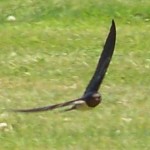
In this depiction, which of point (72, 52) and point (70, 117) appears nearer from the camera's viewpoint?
point (70, 117)

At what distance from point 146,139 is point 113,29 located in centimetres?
215

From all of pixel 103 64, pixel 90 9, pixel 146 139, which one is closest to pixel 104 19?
pixel 90 9

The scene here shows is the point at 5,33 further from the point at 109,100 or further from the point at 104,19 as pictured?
the point at 109,100

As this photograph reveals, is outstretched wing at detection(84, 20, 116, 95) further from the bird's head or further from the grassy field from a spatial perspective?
the grassy field

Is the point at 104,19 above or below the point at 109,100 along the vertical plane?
below

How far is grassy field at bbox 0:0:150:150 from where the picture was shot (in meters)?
6.92

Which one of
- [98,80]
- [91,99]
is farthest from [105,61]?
[91,99]

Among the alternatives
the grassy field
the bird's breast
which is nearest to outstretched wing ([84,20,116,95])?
the bird's breast

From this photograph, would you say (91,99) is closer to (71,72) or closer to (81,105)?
(81,105)

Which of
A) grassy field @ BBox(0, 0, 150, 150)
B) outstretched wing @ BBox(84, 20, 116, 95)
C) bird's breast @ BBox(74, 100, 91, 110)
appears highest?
outstretched wing @ BBox(84, 20, 116, 95)

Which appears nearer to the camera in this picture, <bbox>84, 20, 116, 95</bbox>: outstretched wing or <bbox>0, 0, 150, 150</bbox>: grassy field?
<bbox>84, 20, 116, 95</bbox>: outstretched wing

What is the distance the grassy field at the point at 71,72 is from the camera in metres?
6.92

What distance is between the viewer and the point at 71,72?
30.5ft

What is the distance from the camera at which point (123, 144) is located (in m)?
6.75
